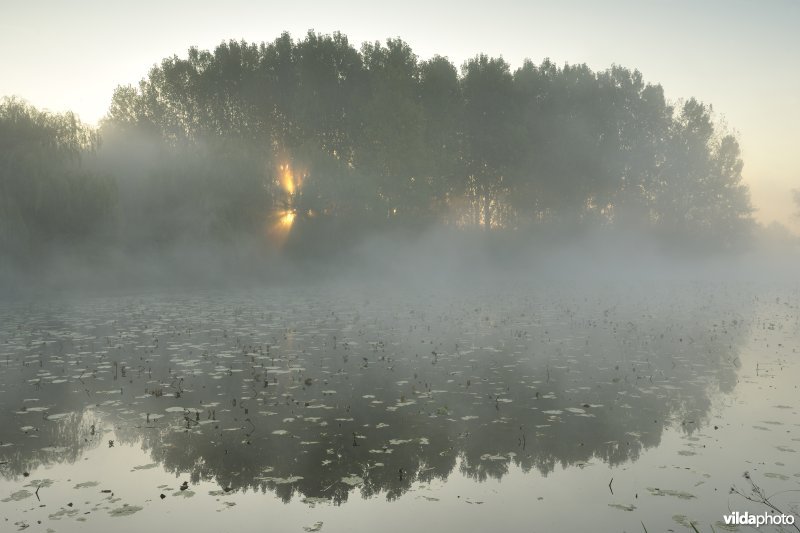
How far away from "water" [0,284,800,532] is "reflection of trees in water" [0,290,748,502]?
2.9 inches

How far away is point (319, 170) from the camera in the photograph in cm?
6412

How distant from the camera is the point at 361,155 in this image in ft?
225

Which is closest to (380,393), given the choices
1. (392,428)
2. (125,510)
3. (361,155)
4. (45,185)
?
(392,428)

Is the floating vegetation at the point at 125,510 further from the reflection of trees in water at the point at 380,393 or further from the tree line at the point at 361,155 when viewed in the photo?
the tree line at the point at 361,155

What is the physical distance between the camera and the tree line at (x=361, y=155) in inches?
1996

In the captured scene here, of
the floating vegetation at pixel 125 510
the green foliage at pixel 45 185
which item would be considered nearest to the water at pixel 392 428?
the floating vegetation at pixel 125 510

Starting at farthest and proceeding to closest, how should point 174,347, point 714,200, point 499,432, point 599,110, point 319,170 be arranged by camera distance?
point 714,200 → point 599,110 → point 319,170 → point 174,347 → point 499,432

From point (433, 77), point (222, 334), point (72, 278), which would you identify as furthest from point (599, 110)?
point (222, 334)

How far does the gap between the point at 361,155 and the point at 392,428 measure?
188 ft

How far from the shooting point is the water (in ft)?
30.4

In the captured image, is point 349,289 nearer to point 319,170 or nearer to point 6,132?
point 319,170

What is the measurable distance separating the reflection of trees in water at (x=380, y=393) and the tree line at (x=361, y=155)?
23822mm

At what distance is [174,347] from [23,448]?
11359mm

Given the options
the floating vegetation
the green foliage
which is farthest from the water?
the green foliage
